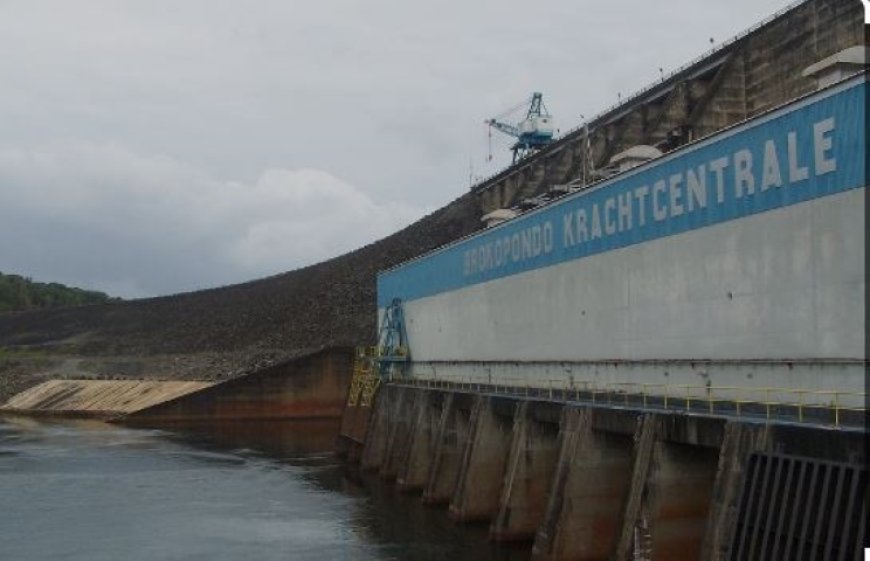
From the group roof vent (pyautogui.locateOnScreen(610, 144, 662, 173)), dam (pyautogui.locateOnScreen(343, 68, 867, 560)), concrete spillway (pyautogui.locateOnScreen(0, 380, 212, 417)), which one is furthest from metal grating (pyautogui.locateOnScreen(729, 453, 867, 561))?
concrete spillway (pyautogui.locateOnScreen(0, 380, 212, 417))

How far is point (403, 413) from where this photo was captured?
41.9m

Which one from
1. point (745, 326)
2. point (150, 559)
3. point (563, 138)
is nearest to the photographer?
point (745, 326)

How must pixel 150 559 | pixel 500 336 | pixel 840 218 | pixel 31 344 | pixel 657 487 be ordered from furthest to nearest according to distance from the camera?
pixel 31 344 → pixel 500 336 → pixel 150 559 → pixel 657 487 → pixel 840 218

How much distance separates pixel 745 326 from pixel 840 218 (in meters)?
4.08

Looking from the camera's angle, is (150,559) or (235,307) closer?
(150,559)

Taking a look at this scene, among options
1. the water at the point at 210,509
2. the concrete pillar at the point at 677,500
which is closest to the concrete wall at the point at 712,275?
the concrete pillar at the point at 677,500

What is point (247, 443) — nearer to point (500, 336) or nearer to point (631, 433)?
point (500, 336)

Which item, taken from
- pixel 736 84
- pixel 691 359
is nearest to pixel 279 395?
pixel 736 84

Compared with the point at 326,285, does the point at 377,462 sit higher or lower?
lower

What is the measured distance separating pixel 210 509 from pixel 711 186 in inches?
898

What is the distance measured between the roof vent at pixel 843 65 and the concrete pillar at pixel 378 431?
27.0 meters

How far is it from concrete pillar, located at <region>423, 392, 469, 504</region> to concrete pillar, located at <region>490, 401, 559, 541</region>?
6.52 m

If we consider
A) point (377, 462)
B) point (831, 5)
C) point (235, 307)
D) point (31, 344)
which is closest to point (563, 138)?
point (831, 5)

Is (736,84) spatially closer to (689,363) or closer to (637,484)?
(689,363)
